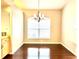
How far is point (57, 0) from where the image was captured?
673 cm

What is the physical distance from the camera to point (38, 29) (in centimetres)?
988

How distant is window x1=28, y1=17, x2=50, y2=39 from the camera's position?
9.71 metres

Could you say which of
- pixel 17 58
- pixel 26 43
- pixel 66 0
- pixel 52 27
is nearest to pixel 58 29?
pixel 52 27

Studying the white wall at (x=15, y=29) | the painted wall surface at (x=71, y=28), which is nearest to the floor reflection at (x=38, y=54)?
the white wall at (x=15, y=29)

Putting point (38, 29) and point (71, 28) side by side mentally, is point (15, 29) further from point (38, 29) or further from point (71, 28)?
point (38, 29)

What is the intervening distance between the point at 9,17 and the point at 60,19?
459 centimetres

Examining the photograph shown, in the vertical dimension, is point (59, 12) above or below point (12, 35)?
above

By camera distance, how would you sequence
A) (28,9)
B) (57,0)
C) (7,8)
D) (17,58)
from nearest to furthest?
(17,58)
(7,8)
(57,0)
(28,9)

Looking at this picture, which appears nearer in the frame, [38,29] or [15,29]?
[15,29]

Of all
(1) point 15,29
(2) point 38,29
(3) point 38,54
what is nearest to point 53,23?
(2) point 38,29

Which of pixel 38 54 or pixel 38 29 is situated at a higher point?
pixel 38 29

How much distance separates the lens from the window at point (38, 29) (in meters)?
9.71

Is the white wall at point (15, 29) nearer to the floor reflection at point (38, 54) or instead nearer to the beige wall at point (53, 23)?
the floor reflection at point (38, 54)

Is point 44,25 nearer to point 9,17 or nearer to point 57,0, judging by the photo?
point 57,0
